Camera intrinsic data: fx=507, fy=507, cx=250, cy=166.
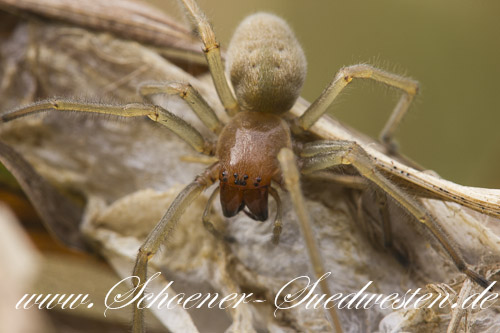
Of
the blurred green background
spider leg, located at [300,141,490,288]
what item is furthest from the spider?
the blurred green background

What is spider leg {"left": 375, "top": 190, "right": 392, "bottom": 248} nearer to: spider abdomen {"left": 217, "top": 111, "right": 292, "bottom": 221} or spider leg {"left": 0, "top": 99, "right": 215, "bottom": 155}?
spider abdomen {"left": 217, "top": 111, "right": 292, "bottom": 221}

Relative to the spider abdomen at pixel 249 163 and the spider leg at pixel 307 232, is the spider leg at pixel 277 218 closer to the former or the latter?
the spider abdomen at pixel 249 163

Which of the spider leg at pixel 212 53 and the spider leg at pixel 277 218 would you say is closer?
the spider leg at pixel 277 218

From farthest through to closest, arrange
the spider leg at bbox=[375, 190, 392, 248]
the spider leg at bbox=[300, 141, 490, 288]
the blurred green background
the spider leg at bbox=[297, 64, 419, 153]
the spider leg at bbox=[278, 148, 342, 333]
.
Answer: the blurred green background, the spider leg at bbox=[297, 64, 419, 153], the spider leg at bbox=[375, 190, 392, 248], the spider leg at bbox=[300, 141, 490, 288], the spider leg at bbox=[278, 148, 342, 333]

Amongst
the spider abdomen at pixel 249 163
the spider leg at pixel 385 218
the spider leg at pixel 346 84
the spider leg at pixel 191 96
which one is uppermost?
the spider leg at pixel 191 96

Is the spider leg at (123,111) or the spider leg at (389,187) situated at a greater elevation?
the spider leg at (123,111)

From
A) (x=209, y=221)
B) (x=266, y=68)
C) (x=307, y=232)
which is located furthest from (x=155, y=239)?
(x=266, y=68)

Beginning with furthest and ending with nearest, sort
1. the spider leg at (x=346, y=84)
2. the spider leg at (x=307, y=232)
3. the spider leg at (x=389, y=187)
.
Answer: the spider leg at (x=346, y=84) → the spider leg at (x=389, y=187) → the spider leg at (x=307, y=232)

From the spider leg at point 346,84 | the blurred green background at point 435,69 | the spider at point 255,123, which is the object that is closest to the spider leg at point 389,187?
the spider at point 255,123

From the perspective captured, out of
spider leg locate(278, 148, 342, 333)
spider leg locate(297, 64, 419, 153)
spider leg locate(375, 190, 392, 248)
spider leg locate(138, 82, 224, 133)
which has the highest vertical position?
spider leg locate(138, 82, 224, 133)

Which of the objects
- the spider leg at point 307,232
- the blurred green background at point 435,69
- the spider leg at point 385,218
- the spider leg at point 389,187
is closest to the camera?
the spider leg at point 307,232
